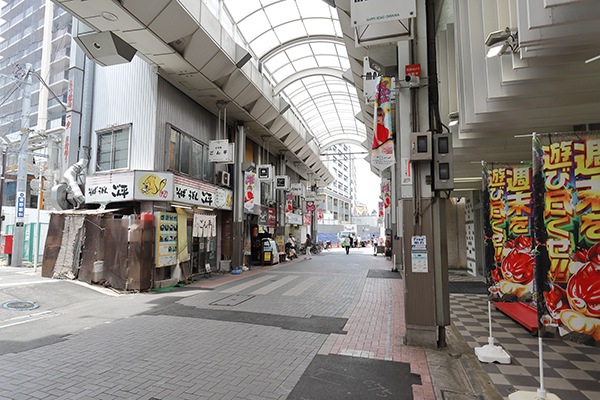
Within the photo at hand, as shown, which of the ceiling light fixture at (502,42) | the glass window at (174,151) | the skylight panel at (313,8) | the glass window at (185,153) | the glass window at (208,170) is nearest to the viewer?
the ceiling light fixture at (502,42)

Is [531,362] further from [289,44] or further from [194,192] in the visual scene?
[289,44]

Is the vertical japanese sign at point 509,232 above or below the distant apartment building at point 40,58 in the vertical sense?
below

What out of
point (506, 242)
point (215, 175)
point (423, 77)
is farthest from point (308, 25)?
point (506, 242)

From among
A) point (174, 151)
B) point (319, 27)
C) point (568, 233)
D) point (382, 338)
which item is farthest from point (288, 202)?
point (568, 233)

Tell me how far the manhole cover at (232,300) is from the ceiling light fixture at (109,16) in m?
8.31

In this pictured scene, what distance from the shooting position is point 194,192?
44.3 ft

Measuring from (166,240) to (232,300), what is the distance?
376 cm

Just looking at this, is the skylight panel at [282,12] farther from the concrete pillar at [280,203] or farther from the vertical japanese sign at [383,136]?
the concrete pillar at [280,203]

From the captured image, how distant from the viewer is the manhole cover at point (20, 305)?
8188 mm

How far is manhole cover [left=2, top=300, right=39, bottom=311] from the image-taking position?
8.19 metres

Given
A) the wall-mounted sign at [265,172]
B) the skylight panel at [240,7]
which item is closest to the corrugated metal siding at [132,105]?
the skylight panel at [240,7]

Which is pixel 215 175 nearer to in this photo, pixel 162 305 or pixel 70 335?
pixel 162 305

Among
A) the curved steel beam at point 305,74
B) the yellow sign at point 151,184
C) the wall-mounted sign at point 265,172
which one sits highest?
the curved steel beam at point 305,74

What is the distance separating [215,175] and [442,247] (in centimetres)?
1230
